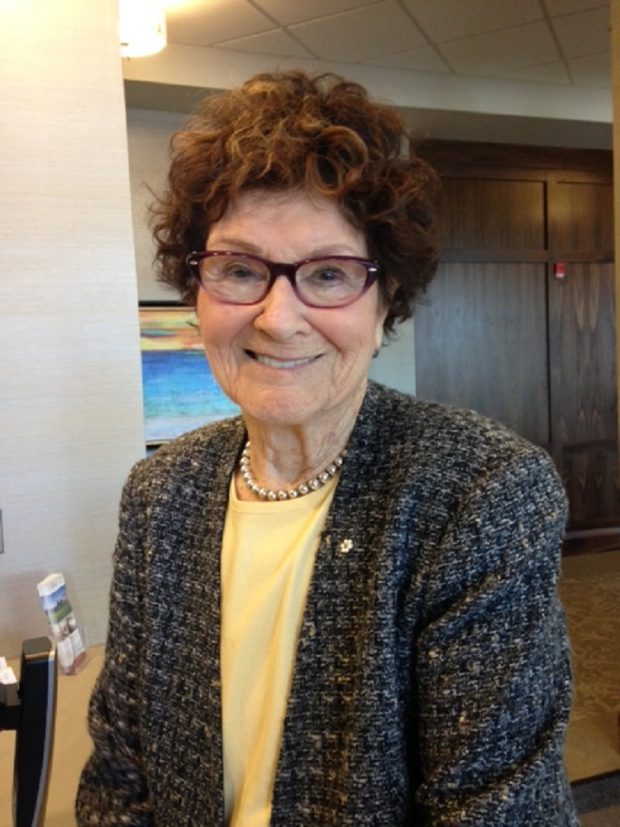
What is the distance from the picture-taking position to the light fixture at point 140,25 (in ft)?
7.55

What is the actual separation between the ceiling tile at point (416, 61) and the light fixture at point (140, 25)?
152 centimetres

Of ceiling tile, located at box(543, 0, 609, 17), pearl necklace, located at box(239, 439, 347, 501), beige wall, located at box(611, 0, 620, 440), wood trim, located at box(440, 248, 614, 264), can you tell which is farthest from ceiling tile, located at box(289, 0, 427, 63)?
pearl necklace, located at box(239, 439, 347, 501)

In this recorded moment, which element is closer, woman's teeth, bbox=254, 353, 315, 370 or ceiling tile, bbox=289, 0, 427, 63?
woman's teeth, bbox=254, 353, 315, 370

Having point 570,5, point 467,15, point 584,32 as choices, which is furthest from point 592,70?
point 467,15

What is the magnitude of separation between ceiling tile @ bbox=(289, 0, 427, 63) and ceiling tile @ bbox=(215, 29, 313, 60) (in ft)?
0.18

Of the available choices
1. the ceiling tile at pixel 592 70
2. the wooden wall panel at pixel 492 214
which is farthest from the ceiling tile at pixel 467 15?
the wooden wall panel at pixel 492 214

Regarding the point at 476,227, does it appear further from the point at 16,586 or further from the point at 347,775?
the point at 347,775

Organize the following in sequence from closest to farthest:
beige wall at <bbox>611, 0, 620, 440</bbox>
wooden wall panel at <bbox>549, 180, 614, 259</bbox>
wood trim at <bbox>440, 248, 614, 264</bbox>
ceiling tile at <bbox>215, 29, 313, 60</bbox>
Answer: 1. beige wall at <bbox>611, 0, 620, 440</bbox>
2. ceiling tile at <bbox>215, 29, 313, 60</bbox>
3. wood trim at <bbox>440, 248, 614, 264</bbox>
4. wooden wall panel at <bbox>549, 180, 614, 259</bbox>

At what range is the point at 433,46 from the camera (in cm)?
345

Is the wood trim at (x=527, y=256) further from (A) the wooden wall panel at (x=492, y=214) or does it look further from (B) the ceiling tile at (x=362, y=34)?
(B) the ceiling tile at (x=362, y=34)

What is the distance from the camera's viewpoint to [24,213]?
5.55 ft

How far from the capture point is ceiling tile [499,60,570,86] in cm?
377

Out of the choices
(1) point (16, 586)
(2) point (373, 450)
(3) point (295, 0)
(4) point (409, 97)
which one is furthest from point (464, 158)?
(2) point (373, 450)

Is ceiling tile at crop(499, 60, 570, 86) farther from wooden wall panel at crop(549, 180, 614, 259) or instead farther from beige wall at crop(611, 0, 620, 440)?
beige wall at crop(611, 0, 620, 440)
